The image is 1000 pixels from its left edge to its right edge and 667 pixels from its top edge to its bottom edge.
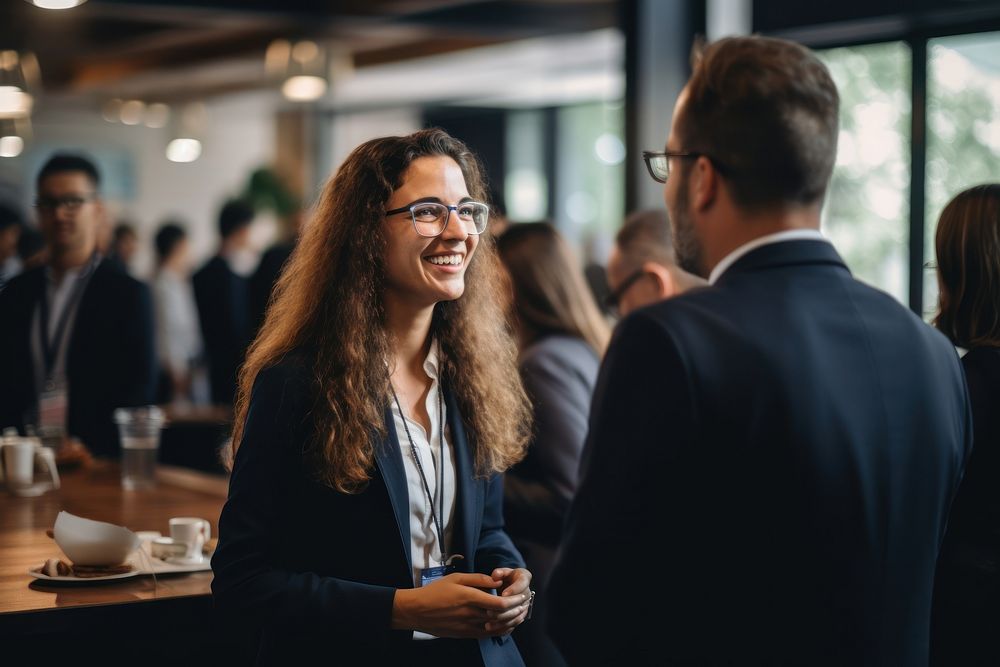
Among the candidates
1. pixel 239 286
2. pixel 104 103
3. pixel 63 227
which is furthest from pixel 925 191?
pixel 104 103

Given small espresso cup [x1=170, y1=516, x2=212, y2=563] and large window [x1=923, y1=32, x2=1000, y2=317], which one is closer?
small espresso cup [x1=170, y1=516, x2=212, y2=563]

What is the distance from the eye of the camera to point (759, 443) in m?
1.16

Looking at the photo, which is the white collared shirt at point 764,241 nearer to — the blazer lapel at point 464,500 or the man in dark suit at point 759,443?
the man in dark suit at point 759,443

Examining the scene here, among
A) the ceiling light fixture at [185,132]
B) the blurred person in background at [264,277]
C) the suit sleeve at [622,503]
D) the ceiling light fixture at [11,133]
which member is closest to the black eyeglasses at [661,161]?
the suit sleeve at [622,503]

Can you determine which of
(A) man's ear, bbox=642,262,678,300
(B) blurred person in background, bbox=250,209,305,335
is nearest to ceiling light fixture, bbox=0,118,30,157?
(B) blurred person in background, bbox=250,209,305,335

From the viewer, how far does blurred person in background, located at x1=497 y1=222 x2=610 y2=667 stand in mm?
2742

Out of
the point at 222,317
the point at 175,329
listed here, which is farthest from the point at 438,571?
the point at 175,329

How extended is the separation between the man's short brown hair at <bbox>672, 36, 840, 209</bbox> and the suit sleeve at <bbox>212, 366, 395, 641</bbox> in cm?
79

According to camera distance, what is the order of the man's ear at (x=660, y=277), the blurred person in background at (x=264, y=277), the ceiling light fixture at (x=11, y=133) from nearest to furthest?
the man's ear at (x=660, y=277), the blurred person in background at (x=264, y=277), the ceiling light fixture at (x=11, y=133)

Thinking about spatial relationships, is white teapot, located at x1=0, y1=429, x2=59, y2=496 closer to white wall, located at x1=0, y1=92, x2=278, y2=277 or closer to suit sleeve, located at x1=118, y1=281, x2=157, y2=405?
suit sleeve, located at x1=118, y1=281, x2=157, y2=405

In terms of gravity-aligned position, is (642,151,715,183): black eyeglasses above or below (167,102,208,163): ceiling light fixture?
below

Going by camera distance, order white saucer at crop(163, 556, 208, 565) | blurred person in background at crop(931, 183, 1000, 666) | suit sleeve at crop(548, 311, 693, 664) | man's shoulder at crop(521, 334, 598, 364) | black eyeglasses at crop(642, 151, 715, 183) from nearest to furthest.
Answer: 1. suit sleeve at crop(548, 311, 693, 664)
2. black eyeglasses at crop(642, 151, 715, 183)
3. blurred person in background at crop(931, 183, 1000, 666)
4. white saucer at crop(163, 556, 208, 565)
5. man's shoulder at crop(521, 334, 598, 364)

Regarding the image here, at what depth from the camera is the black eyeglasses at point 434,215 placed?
1.81 meters

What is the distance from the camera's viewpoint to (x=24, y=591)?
1944 millimetres
